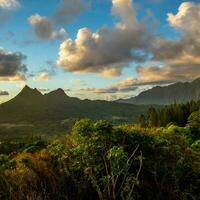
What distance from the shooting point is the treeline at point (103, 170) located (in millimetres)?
12234

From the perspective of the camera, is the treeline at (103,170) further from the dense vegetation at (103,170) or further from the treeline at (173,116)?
the treeline at (173,116)

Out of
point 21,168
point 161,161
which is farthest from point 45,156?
point 161,161

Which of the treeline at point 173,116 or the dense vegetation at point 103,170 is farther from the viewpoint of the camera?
the treeline at point 173,116

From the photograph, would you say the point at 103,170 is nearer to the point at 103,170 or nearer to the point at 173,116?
the point at 103,170

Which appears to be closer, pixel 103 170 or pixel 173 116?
pixel 103 170

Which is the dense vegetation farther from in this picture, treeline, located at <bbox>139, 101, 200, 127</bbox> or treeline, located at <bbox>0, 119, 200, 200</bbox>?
treeline, located at <bbox>139, 101, 200, 127</bbox>

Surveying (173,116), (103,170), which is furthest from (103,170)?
(173,116)

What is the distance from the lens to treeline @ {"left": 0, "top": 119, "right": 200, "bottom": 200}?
12.2 metres

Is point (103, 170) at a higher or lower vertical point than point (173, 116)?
higher

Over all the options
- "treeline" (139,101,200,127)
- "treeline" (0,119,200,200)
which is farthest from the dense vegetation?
"treeline" (139,101,200,127)

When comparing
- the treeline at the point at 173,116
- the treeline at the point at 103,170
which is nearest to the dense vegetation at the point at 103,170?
the treeline at the point at 103,170

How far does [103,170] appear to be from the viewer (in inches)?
528

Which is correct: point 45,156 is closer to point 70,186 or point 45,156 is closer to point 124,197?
point 70,186

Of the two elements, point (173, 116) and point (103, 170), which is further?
point (173, 116)
